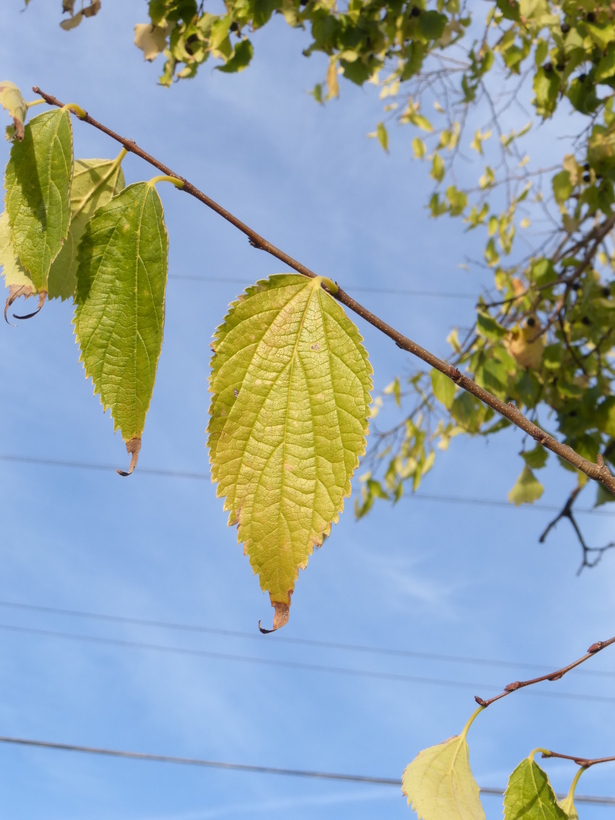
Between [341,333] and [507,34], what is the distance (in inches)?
75.5

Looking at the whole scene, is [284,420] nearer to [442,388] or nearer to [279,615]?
[279,615]

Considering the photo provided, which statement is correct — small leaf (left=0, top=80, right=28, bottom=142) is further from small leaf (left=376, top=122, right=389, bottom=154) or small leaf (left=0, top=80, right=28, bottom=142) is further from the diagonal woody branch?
small leaf (left=376, top=122, right=389, bottom=154)

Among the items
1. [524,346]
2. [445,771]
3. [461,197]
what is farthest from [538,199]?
[445,771]

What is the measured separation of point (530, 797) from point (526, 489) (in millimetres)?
1358

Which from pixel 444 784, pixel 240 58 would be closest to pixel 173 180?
pixel 444 784

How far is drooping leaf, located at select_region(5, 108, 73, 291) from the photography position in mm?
428

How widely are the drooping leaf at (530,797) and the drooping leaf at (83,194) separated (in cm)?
49

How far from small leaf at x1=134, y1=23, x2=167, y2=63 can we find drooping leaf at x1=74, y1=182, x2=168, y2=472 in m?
1.34

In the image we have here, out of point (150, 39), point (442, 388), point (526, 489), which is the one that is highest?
point (150, 39)

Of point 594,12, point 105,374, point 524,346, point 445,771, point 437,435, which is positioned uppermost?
point 594,12

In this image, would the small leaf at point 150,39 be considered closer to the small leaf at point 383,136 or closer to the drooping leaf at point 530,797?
the small leaf at point 383,136

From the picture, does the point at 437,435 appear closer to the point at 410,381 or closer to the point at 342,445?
the point at 410,381

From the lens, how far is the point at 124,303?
1.36ft

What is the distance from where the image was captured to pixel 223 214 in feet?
1.28
